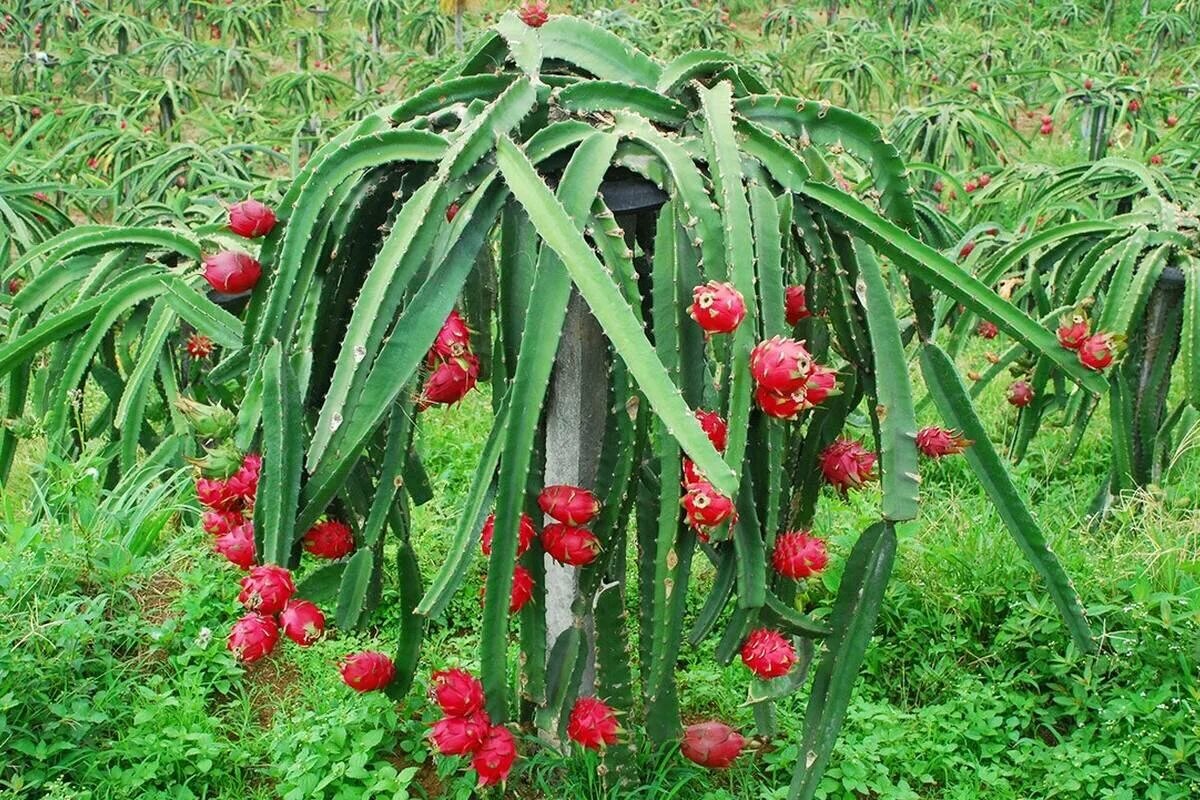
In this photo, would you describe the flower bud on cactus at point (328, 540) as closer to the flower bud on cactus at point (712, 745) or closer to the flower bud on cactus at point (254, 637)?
the flower bud on cactus at point (254, 637)

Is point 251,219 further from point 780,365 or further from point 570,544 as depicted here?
point 780,365

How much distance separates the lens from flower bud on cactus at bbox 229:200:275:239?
152cm

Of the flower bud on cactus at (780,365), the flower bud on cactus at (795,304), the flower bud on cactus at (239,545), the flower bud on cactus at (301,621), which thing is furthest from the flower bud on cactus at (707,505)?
the flower bud on cactus at (239,545)

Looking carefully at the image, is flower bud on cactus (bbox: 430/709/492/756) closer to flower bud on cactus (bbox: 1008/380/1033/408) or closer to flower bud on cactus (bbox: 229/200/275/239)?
flower bud on cactus (bbox: 229/200/275/239)

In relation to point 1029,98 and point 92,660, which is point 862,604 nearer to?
point 92,660

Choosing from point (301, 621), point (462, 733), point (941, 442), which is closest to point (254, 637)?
point (301, 621)

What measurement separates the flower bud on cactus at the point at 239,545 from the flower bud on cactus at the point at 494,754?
38 cm

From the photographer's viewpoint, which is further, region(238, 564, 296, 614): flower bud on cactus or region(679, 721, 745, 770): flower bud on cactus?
region(679, 721, 745, 770): flower bud on cactus

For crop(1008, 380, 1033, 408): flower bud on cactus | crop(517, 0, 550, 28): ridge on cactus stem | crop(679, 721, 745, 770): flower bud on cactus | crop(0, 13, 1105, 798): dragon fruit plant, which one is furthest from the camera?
crop(1008, 380, 1033, 408): flower bud on cactus

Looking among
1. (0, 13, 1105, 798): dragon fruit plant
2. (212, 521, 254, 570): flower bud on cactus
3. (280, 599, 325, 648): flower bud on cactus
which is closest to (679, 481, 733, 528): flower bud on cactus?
(0, 13, 1105, 798): dragon fruit plant

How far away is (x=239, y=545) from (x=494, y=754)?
0.42 meters

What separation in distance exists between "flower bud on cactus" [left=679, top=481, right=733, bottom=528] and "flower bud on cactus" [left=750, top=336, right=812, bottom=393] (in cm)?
12

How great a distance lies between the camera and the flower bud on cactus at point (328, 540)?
151 centimetres

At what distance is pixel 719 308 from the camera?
1177 mm
